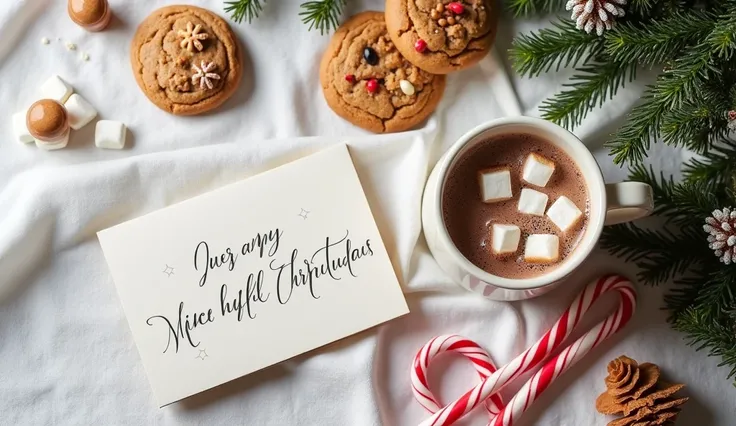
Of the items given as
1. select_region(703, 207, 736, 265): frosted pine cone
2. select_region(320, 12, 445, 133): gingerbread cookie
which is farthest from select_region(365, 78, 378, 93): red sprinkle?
select_region(703, 207, 736, 265): frosted pine cone

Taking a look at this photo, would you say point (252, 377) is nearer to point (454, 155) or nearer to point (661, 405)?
point (454, 155)

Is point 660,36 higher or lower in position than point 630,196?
higher

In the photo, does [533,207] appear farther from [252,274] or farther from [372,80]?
[252,274]

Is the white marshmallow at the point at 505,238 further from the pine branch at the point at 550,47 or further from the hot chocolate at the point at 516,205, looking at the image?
the pine branch at the point at 550,47

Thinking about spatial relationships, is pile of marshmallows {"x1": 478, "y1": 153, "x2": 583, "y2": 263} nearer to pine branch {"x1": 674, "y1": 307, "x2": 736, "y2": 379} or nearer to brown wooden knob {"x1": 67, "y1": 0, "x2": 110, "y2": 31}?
pine branch {"x1": 674, "y1": 307, "x2": 736, "y2": 379}

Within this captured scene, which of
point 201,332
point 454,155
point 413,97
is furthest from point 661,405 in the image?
point 201,332

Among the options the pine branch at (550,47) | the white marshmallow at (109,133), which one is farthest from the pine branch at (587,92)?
the white marshmallow at (109,133)

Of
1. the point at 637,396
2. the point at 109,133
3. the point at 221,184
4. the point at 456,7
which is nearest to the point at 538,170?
the point at 456,7
